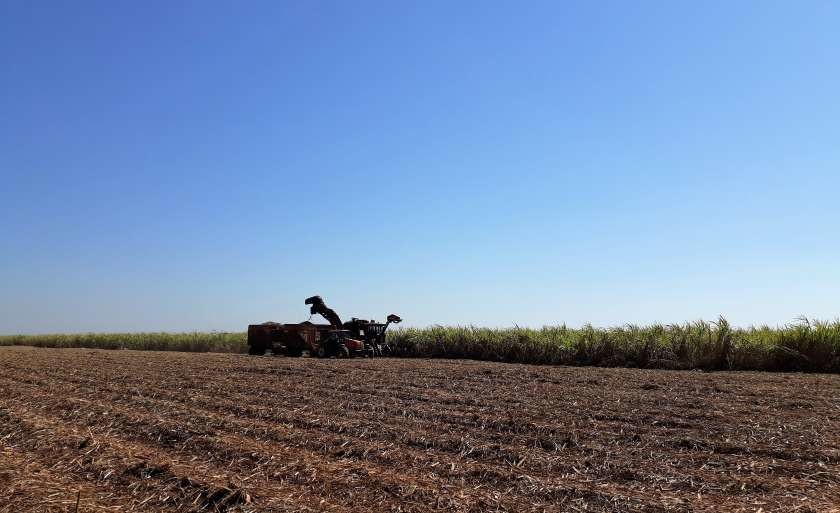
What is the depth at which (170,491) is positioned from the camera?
17.0 feet

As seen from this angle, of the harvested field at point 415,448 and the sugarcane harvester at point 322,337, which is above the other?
the sugarcane harvester at point 322,337

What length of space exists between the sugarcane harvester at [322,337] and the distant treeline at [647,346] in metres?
3.54

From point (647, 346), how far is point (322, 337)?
1207cm

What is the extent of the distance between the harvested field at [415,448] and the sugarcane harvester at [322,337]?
10.6 m

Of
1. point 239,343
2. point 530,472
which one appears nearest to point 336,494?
point 530,472

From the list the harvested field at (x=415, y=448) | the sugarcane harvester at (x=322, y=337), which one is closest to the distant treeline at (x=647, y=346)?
the sugarcane harvester at (x=322, y=337)

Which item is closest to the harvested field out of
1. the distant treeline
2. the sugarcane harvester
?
the distant treeline

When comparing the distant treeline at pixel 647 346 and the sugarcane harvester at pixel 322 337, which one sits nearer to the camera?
the distant treeline at pixel 647 346

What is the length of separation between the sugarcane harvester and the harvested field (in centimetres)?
1063

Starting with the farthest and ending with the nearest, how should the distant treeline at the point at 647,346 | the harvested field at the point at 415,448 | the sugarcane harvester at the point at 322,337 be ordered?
1. the sugarcane harvester at the point at 322,337
2. the distant treeline at the point at 647,346
3. the harvested field at the point at 415,448

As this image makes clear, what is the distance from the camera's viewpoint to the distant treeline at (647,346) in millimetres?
18469

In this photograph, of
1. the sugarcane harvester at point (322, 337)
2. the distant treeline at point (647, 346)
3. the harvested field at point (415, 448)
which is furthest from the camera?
the sugarcane harvester at point (322, 337)

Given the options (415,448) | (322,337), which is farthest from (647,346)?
(415,448)

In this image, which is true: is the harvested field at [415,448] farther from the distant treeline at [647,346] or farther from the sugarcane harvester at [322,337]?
the sugarcane harvester at [322,337]
